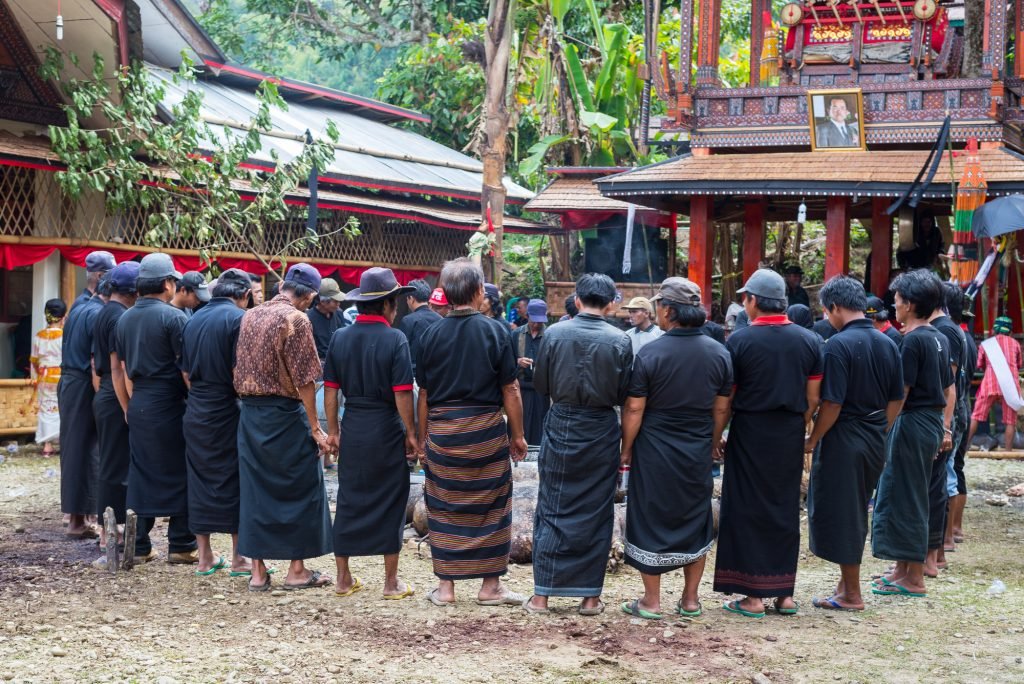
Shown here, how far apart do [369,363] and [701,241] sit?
799 cm

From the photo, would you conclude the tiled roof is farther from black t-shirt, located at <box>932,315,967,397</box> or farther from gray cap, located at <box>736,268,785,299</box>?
gray cap, located at <box>736,268,785,299</box>

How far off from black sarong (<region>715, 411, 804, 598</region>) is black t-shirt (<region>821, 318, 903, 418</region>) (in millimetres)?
287

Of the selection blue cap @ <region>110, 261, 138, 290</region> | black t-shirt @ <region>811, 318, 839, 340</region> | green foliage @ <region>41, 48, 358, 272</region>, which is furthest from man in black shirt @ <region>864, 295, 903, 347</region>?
green foliage @ <region>41, 48, 358, 272</region>

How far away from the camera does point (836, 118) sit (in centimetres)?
1234

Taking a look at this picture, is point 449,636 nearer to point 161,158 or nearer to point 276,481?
point 276,481

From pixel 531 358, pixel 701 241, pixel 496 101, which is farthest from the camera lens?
pixel 701 241

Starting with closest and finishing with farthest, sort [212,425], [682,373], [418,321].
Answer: [682,373] < [212,425] < [418,321]

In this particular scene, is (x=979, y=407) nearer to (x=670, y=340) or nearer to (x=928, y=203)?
(x=928, y=203)

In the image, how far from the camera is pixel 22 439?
38.3ft

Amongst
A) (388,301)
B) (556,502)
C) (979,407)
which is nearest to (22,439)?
(388,301)

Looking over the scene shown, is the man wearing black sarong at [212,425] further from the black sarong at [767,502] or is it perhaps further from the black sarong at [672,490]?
the black sarong at [767,502]

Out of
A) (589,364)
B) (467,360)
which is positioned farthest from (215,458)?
(589,364)

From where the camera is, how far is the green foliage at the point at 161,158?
34.2 feet

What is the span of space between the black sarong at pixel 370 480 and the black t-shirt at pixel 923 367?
2.84 metres
